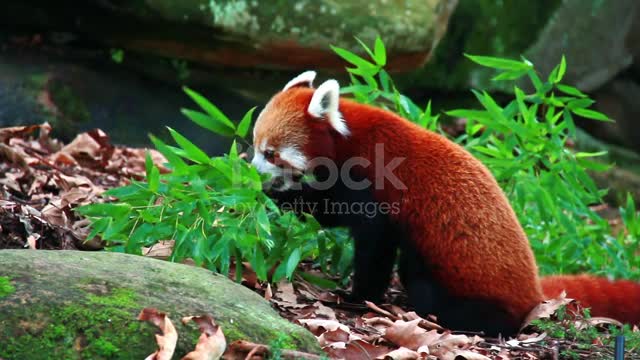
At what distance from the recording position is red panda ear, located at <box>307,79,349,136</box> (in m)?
4.07

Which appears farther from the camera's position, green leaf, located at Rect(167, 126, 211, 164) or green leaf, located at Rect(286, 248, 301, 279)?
green leaf, located at Rect(167, 126, 211, 164)

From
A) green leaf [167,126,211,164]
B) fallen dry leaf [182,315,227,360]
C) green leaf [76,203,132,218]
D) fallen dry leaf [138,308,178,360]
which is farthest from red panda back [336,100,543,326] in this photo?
fallen dry leaf [138,308,178,360]

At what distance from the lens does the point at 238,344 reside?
8.58 feet

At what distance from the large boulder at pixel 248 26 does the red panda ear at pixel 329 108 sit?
237 cm

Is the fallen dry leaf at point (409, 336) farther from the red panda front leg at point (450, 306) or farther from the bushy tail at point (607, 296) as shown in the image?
the bushy tail at point (607, 296)

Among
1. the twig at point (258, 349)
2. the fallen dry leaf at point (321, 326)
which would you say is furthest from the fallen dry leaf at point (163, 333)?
the fallen dry leaf at point (321, 326)

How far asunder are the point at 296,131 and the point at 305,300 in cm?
79

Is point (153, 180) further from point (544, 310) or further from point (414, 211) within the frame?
point (544, 310)

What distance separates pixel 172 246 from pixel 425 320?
113cm

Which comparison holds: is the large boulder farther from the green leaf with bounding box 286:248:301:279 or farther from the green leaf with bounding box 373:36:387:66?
the green leaf with bounding box 286:248:301:279

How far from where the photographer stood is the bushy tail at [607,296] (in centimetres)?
414

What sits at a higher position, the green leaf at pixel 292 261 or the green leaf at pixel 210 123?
the green leaf at pixel 210 123

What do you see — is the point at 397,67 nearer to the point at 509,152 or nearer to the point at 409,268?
the point at 509,152

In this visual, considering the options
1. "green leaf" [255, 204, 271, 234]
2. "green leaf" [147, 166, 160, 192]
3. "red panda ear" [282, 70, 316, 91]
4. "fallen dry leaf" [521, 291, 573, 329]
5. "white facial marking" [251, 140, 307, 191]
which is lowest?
"fallen dry leaf" [521, 291, 573, 329]
